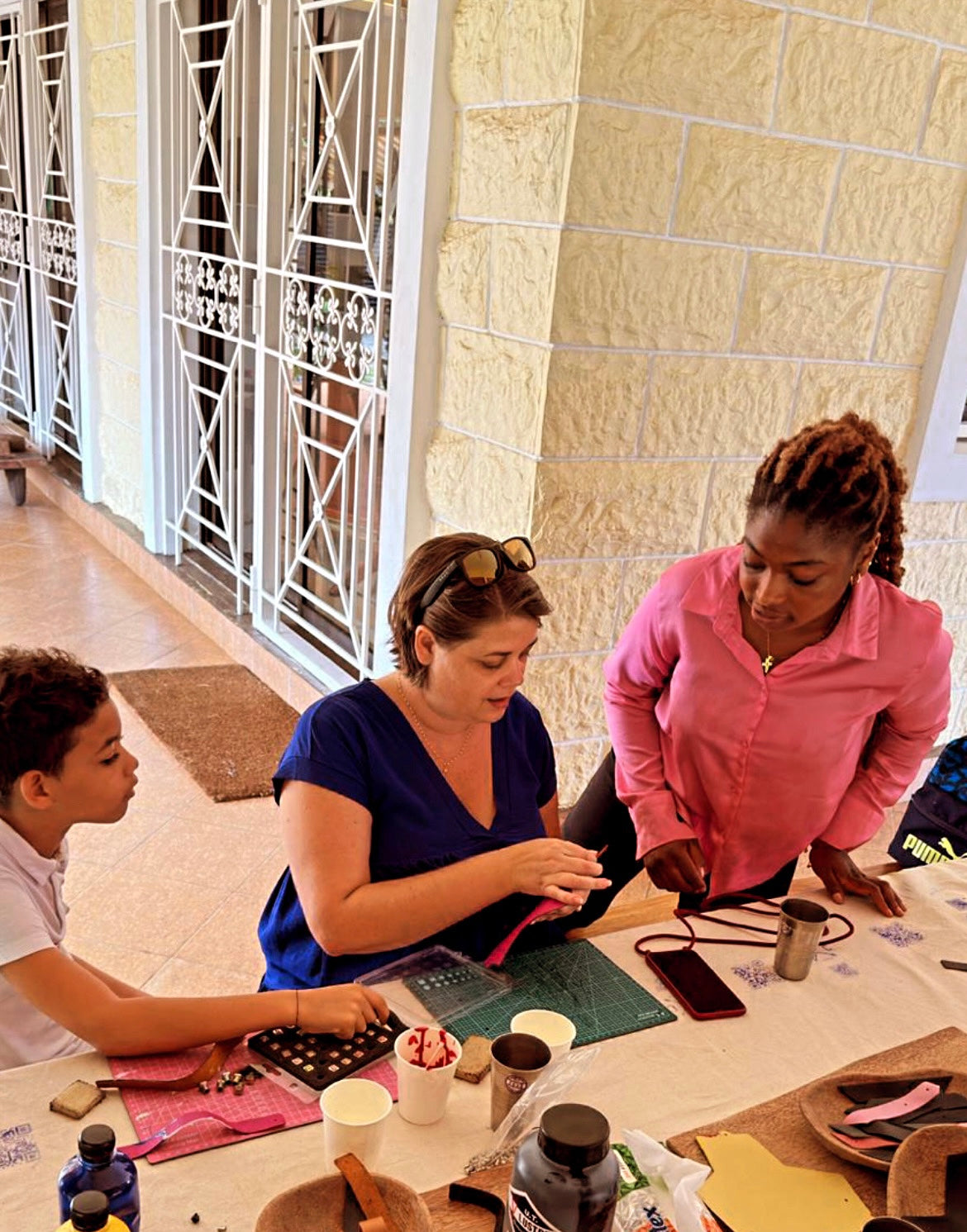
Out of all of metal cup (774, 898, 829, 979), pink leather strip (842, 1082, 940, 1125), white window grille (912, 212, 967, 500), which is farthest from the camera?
white window grille (912, 212, 967, 500)

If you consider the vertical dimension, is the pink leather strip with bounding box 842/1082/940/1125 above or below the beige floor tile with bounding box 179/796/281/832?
above

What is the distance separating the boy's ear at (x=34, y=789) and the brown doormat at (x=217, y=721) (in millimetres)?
1935

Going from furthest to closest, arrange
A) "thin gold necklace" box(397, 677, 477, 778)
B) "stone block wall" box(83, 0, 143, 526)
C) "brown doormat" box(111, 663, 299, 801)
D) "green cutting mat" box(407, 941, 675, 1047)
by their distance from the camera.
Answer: "stone block wall" box(83, 0, 143, 526)
"brown doormat" box(111, 663, 299, 801)
"thin gold necklace" box(397, 677, 477, 778)
"green cutting mat" box(407, 941, 675, 1047)

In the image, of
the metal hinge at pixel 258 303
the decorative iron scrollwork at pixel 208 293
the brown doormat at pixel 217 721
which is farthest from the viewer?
the decorative iron scrollwork at pixel 208 293

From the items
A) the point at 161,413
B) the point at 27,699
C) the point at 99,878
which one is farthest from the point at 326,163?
the point at 27,699

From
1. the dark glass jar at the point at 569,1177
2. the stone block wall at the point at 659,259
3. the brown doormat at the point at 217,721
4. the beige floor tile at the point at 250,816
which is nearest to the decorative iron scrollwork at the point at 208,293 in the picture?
the brown doormat at the point at 217,721

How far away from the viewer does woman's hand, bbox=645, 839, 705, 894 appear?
1.79 meters

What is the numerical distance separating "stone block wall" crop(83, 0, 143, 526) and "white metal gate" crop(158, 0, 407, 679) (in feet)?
1.19

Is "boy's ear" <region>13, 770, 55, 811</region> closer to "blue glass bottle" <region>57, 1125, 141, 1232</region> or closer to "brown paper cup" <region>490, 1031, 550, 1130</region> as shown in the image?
"blue glass bottle" <region>57, 1125, 141, 1232</region>

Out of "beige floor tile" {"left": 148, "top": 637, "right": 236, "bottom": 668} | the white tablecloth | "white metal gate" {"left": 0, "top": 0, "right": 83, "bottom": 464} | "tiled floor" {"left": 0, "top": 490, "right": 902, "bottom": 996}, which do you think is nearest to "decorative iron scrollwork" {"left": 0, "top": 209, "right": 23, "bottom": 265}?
"white metal gate" {"left": 0, "top": 0, "right": 83, "bottom": 464}

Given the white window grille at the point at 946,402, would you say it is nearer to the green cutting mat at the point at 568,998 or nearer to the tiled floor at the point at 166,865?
the tiled floor at the point at 166,865

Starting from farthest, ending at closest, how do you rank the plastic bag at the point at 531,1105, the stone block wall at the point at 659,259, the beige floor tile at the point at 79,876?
the beige floor tile at the point at 79,876, the stone block wall at the point at 659,259, the plastic bag at the point at 531,1105

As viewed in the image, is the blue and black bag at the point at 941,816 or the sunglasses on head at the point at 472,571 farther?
the blue and black bag at the point at 941,816

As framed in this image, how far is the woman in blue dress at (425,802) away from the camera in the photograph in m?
1.37
